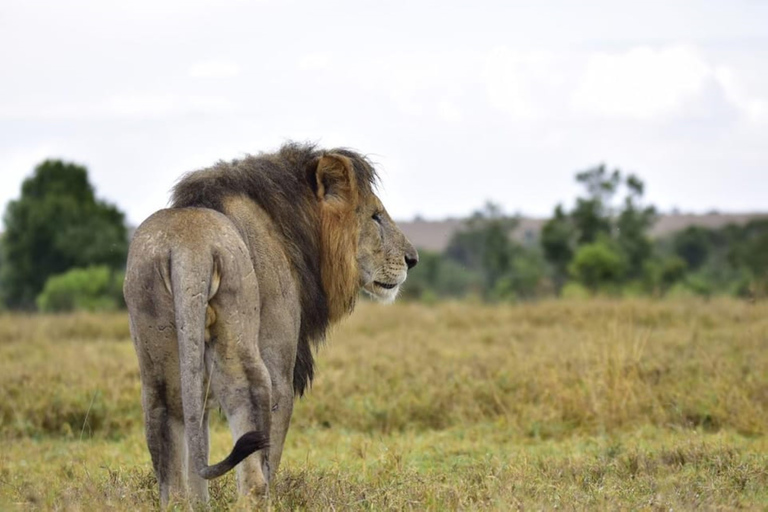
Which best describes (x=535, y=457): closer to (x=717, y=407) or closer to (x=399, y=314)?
(x=717, y=407)

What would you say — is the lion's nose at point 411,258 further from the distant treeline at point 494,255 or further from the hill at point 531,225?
the hill at point 531,225

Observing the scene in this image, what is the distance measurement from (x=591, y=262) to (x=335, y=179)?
2321 centimetres

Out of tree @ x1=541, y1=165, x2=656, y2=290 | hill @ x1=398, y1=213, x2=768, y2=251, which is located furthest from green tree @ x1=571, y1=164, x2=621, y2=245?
hill @ x1=398, y1=213, x2=768, y2=251

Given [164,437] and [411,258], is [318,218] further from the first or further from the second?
[164,437]

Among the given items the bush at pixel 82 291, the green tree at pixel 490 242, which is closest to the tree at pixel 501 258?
the green tree at pixel 490 242

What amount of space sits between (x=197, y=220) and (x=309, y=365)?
1027 millimetres

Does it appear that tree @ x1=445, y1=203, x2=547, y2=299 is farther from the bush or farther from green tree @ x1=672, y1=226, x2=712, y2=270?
the bush

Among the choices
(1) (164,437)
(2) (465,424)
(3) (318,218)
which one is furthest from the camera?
(2) (465,424)

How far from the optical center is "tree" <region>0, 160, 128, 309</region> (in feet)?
111

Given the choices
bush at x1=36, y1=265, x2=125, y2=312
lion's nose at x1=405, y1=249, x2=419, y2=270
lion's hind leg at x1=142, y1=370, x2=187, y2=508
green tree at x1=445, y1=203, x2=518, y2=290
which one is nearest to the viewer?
lion's hind leg at x1=142, y1=370, x2=187, y2=508

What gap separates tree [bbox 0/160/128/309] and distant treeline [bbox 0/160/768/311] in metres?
0.03

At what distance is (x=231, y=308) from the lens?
455 cm

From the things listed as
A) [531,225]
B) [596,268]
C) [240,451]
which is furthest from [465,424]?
[531,225]

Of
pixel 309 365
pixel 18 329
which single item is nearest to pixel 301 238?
pixel 309 365
